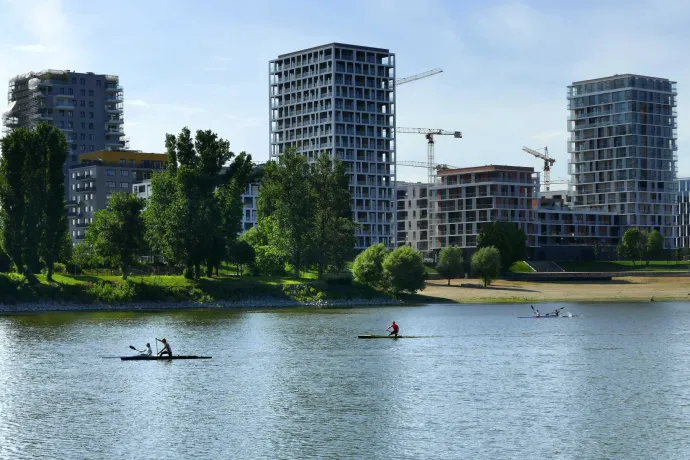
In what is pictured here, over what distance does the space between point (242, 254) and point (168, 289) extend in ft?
72.5

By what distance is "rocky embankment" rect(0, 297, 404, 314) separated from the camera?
159750 millimetres

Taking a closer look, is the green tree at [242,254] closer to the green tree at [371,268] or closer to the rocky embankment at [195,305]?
the rocky embankment at [195,305]

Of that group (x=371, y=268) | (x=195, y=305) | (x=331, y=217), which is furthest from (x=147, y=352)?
(x=331, y=217)

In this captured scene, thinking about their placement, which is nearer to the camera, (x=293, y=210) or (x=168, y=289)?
(x=168, y=289)

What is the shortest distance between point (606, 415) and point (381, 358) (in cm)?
3378

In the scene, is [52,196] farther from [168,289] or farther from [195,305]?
[195,305]

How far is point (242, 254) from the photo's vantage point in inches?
7456

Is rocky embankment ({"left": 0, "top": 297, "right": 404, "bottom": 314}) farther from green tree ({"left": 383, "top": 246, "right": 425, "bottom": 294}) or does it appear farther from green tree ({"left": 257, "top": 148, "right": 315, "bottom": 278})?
green tree ({"left": 257, "top": 148, "right": 315, "bottom": 278})

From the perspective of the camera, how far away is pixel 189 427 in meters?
61.0

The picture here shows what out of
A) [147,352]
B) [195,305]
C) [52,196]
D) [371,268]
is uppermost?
[52,196]

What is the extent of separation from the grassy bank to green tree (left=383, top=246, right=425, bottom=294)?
11.8 ft

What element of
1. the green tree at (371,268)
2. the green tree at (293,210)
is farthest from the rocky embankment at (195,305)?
the green tree at (293,210)

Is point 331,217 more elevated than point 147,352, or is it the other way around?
point 331,217

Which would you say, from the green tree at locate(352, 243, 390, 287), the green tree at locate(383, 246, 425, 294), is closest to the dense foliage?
the green tree at locate(352, 243, 390, 287)
